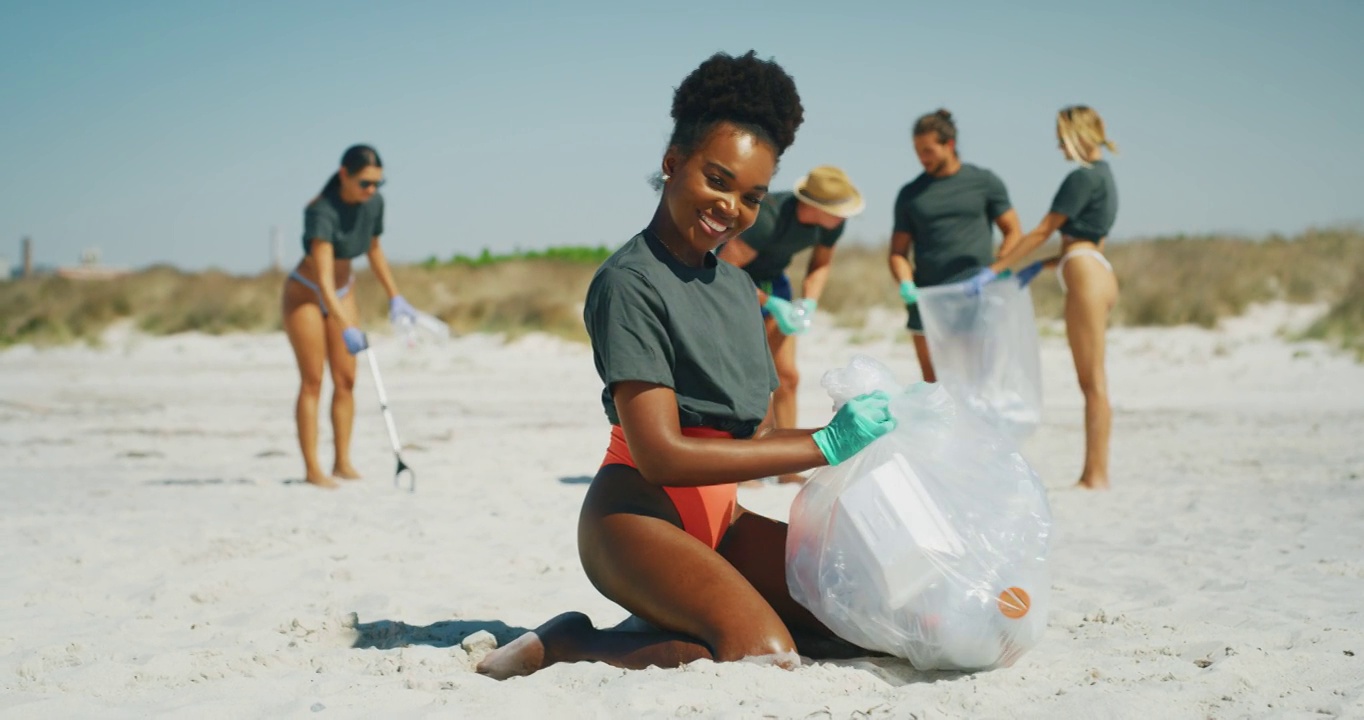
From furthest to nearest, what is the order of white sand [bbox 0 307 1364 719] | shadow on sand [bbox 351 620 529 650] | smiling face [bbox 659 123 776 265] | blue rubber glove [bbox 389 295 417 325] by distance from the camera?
blue rubber glove [bbox 389 295 417 325] → shadow on sand [bbox 351 620 529 650] → smiling face [bbox 659 123 776 265] → white sand [bbox 0 307 1364 719]

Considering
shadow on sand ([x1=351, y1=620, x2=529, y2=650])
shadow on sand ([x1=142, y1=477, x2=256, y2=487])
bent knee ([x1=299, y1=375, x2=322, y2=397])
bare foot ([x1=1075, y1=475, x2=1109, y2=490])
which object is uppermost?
bent knee ([x1=299, y1=375, x2=322, y2=397])

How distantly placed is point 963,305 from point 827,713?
11.9 feet

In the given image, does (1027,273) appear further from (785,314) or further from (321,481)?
(321,481)

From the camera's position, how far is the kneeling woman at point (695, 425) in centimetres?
254

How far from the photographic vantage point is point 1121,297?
15.9m

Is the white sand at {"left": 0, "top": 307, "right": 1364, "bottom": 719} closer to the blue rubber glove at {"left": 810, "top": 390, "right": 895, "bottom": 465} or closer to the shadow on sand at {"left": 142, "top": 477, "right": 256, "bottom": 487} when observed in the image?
the shadow on sand at {"left": 142, "top": 477, "right": 256, "bottom": 487}

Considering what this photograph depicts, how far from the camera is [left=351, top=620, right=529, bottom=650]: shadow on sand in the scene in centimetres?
321

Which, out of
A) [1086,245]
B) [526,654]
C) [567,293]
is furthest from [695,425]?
[567,293]

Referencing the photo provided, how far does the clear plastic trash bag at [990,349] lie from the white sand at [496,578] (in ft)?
1.65

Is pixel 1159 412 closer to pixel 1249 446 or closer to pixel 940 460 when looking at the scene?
pixel 1249 446

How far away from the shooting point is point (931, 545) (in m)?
2.50

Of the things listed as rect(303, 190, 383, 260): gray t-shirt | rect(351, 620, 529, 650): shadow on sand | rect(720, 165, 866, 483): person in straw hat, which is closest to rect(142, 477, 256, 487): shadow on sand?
rect(303, 190, 383, 260): gray t-shirt

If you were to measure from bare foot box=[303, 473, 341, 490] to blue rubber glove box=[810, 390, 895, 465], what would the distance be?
4.06 metres

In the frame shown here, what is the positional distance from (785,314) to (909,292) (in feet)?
2.18
